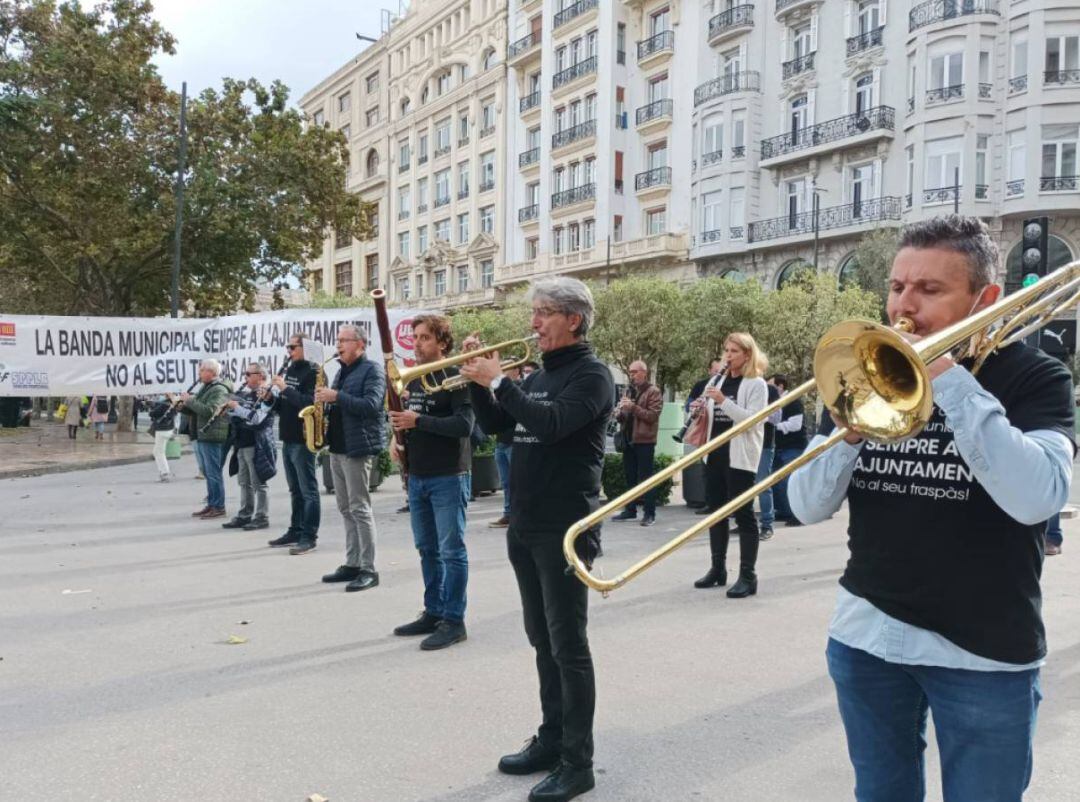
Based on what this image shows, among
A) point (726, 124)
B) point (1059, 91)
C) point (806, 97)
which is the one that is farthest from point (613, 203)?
point (1059, 91)

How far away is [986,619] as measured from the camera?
6.59 ft

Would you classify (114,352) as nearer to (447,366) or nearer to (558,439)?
(447,366)

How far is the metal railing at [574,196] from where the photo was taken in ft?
145

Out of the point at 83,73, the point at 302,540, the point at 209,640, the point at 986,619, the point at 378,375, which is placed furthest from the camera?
the point at 83,73

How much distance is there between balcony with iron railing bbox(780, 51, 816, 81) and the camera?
3519 cm

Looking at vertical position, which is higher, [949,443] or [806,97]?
[806,97]

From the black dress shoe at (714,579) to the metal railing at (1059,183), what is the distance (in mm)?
27659

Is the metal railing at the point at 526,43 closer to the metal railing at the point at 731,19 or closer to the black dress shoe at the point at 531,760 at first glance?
the metal railing at the point at 731,19

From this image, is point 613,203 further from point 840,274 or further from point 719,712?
point 719,712

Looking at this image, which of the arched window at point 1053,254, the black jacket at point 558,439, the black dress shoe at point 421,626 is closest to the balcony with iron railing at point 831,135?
the arched window at point 1053,254

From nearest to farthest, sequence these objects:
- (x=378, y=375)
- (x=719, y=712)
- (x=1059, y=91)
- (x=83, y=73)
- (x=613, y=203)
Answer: (x=719, y=712) < (x=378, y=375) < (x=83, y=73) < (x=1059, y=91) < (x=613, y=203)

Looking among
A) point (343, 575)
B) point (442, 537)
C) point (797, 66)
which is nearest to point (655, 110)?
point (797, 66)

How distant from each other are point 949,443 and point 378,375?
5.70 meters

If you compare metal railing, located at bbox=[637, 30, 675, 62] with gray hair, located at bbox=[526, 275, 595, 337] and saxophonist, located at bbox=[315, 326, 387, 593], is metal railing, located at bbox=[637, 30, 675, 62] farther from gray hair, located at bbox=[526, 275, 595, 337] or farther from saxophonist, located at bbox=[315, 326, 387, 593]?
gray hair, located at bbox=[526, 275, 595, 337]
